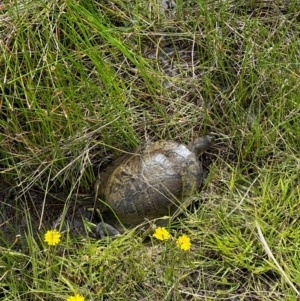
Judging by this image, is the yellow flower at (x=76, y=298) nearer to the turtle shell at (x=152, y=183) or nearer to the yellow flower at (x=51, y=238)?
the yellow flower at (x=51, y=238)

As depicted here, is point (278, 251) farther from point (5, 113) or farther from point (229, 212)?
point (5, 113)

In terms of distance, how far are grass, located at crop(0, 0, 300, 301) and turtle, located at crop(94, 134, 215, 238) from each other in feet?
0.18

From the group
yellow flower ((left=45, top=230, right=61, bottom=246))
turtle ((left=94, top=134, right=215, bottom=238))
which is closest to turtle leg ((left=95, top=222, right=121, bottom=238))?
turtle ((left=94, top=134, right=215, bottom=238))

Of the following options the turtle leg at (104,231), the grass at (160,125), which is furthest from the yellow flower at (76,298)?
the turtle leg at (104,231)

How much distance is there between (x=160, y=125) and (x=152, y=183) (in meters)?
0.21

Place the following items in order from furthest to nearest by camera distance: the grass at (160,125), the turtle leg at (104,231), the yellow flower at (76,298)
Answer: the turtle leg at (104,231) → the grass at (160,125) → the yellow flower at (76,298)

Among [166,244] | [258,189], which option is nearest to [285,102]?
[258,189]

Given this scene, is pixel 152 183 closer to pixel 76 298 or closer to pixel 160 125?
pixel 160 125

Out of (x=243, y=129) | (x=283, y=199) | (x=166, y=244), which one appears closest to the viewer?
(x=166, y=244)

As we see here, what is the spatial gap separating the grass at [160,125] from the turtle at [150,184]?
6 centimetres

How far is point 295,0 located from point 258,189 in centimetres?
67

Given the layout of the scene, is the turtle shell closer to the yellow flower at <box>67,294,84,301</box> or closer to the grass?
the grass

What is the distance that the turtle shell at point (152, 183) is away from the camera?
1983mm

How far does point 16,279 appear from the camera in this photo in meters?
1.83
